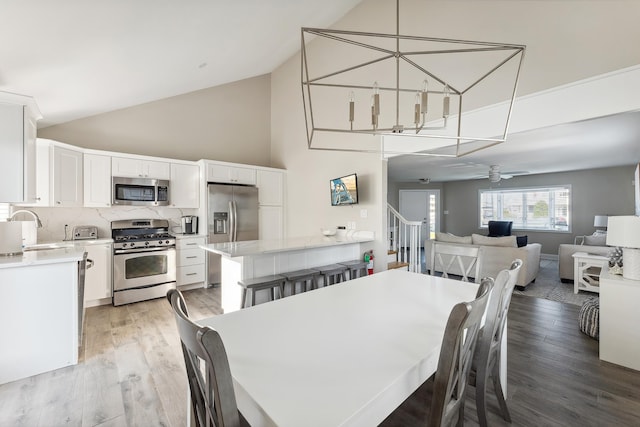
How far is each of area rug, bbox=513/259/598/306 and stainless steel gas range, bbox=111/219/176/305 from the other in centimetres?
529

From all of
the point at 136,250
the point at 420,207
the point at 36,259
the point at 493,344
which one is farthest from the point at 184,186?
the point at 420,207

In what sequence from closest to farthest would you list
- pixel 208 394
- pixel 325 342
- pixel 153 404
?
pixel 208 394 < pixel 325 342 < pixel 153 404

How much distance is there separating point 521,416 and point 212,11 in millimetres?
4090

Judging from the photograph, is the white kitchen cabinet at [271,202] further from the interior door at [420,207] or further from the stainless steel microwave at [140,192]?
the interior door at [420,207]

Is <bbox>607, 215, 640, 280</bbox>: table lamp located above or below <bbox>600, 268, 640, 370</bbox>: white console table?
above

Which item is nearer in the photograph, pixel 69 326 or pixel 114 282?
pixel 69 326

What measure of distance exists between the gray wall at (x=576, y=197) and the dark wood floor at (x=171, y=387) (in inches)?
225

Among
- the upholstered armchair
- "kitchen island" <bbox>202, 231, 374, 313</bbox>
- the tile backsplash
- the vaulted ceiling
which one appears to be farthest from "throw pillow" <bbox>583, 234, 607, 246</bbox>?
the tile backsplash

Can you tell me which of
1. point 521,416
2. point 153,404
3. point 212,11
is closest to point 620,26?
point 521,416

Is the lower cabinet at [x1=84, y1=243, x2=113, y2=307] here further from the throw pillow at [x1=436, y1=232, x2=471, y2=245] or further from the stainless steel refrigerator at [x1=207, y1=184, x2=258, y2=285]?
the throw pillow at [x1=436, y1=232, x2=471, y2=245]

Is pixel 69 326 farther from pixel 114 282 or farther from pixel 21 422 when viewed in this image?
pixel 114 282

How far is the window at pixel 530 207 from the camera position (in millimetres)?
7402

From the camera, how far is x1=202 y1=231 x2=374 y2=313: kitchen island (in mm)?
2650

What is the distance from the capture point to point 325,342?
110 cm
